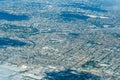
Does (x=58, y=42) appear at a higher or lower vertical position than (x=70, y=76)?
higher

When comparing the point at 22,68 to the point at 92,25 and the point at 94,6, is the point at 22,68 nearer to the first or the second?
the point at 92,25

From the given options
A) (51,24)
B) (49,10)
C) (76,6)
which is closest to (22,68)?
(51,24)

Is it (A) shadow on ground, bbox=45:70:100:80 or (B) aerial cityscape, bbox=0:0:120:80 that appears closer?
(A) shadow on ground, bbox=45:70:100:80

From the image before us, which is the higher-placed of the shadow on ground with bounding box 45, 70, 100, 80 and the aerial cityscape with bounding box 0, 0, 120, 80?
the aerial cityscape with bounding box 0, 0, 120, 80

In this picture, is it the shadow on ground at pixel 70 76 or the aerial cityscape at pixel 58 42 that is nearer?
the shadow on ground at pixel 70 76

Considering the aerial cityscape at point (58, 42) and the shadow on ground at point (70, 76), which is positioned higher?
the aerial cityscape at point (58, 42)
